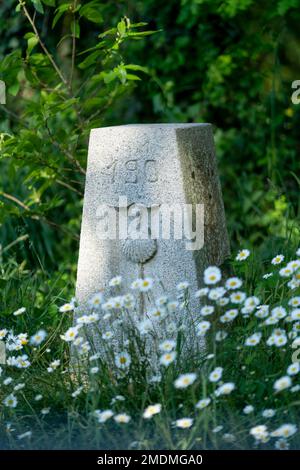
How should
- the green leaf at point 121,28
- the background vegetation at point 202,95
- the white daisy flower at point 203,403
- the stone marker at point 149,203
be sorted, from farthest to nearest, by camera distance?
the background vegetation at point 202,95, the green leaf at point 121,28, the stone marker at point 149,203, the white daisy flower at point 203,403

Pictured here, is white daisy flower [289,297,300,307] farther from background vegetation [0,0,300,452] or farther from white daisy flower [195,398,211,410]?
background vegetation [0,0,300,452]

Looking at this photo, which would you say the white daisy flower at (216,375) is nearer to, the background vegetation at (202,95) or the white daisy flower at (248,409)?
the white daisy flower at (248,409)

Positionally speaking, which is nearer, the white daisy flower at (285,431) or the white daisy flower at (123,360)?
the white daisy flower at (285,431)

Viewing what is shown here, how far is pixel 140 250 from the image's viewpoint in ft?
12.1

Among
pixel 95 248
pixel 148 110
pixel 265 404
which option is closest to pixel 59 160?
pixel 95 248

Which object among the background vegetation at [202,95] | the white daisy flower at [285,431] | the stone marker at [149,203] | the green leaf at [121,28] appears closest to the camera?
the white daisy flower at [285,431]

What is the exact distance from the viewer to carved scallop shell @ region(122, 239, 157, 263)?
367cm

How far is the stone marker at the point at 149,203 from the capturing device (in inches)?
142

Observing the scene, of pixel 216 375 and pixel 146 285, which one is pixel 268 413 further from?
pixel 146 285

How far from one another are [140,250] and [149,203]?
21cm

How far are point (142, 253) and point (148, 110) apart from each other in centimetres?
394

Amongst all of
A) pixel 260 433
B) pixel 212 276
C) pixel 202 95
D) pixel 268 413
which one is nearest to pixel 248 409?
pixel 268 413

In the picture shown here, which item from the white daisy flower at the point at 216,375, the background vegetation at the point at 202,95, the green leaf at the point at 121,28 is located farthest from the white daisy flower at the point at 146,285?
the background vegetation at the point at 202,95

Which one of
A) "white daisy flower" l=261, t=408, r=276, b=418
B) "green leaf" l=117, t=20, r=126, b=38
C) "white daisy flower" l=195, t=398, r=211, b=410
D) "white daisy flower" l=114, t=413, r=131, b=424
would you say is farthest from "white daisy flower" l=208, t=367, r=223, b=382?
"green leaf" l=117, t=20, r=126, b=38
